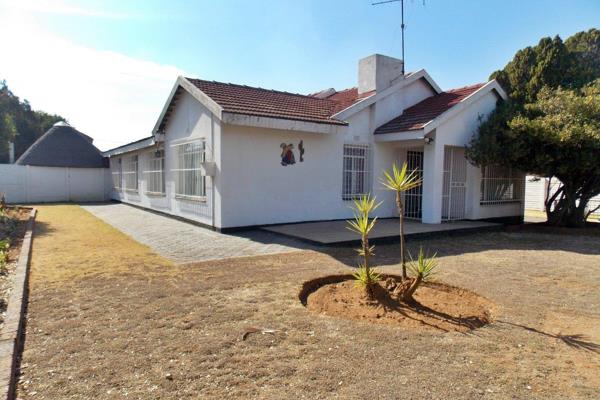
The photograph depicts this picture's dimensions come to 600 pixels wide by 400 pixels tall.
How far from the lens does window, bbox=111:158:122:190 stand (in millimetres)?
22812

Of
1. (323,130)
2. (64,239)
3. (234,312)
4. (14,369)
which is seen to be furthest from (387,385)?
(64,239)

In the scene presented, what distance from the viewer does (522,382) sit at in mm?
3203

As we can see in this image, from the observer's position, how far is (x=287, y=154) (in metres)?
11.5

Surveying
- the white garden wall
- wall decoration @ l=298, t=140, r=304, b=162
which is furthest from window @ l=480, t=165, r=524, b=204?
the white garden wall

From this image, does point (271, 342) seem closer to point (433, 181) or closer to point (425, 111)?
point (433, 181)

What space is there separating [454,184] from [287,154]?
19.8 feet

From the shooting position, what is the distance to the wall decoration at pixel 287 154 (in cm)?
1141

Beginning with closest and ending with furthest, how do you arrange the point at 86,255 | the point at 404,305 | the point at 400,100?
the point at 404,305 → the point at 86,255 → the point at 400,100

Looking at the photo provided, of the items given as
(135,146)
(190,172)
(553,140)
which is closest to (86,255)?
(190,172)

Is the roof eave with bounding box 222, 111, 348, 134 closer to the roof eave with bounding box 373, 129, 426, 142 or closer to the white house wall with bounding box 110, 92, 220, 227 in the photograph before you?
the white house wall with bounding box 110, 92, 220, 227

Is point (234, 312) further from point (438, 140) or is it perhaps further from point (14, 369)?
point (438, 140)

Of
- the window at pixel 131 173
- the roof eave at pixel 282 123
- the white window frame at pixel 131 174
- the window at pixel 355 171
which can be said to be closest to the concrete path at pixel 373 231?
the window at pixel 355 171

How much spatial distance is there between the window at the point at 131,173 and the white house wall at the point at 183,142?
232cm

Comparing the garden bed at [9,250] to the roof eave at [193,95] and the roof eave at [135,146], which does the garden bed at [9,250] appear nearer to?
the roof eave at [135,146]
